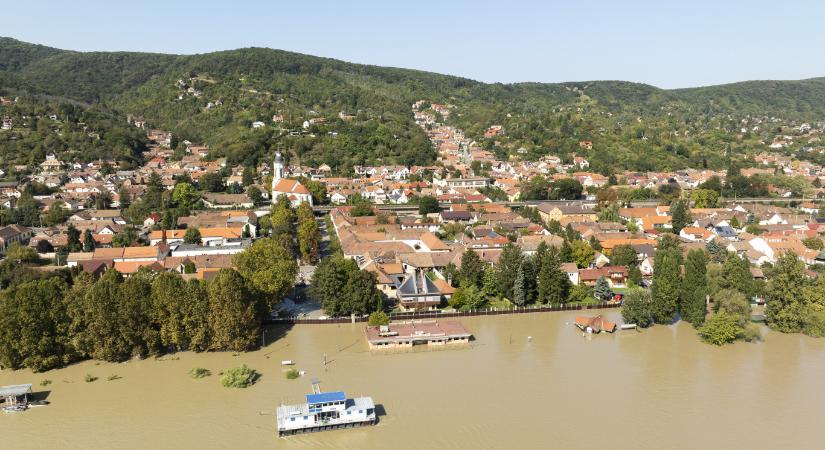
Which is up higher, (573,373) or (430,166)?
(430,166)

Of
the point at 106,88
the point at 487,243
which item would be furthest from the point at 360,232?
the point at 106,88

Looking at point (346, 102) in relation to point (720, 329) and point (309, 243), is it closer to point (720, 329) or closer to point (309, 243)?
point (309, 243)

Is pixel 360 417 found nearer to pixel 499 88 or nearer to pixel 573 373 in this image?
pixel 573 373

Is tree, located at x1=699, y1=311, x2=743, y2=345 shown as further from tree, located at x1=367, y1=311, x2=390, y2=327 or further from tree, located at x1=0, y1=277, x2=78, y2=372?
tree, located at x1=0, y1=277, x2=78, y2=372

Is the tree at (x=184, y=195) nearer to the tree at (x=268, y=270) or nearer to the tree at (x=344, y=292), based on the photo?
the tree at (x=268, y=270)

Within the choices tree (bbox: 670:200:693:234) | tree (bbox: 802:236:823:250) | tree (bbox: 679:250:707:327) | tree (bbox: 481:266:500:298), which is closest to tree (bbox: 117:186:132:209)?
tree (bbox: 481:266:500:298)
